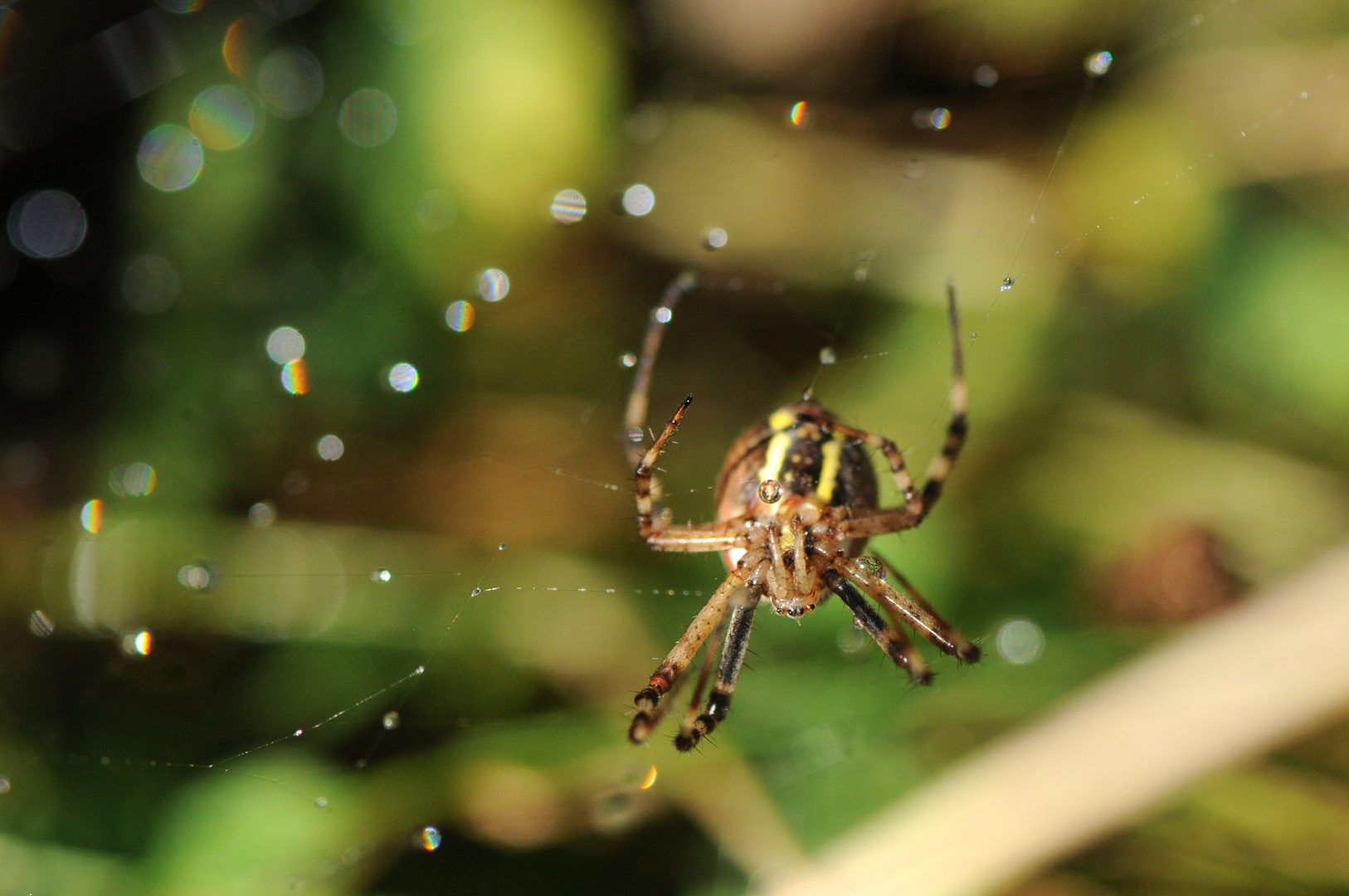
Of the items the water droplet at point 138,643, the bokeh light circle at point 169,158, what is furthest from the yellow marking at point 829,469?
the bokeh light circle at point 169,158

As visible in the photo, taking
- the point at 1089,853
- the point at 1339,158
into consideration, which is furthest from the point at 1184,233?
the point at 1089,853

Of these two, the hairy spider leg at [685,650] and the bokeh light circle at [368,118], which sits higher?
the bokeh light circle at [368,118]

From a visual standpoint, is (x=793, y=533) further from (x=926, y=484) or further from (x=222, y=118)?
(x=222, y=118)

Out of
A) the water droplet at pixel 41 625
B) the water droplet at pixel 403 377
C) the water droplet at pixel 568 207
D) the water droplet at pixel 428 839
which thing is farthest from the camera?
the water droplet at pixel 568 207

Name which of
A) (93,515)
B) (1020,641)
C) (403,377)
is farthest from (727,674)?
(93,515)

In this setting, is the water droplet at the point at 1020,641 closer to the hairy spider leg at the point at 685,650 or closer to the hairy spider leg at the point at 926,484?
the hairy spider leg at the point at 926,484

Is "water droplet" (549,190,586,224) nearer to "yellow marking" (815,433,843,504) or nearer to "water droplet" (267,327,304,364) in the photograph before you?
"water droplet" (267,327,304,364)

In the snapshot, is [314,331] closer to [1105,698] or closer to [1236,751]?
[1105,698]
